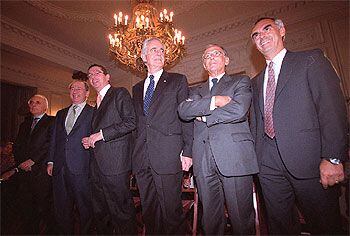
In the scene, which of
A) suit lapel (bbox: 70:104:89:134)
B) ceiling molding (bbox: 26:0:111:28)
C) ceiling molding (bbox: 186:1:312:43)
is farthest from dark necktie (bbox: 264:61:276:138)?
ceiling molding (bbox: 26:0:111:28)

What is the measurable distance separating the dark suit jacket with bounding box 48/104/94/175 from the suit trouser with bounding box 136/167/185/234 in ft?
2.67

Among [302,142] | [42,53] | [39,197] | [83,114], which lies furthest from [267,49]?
[42,53]

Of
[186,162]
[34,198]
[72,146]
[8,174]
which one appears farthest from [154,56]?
[8,174]

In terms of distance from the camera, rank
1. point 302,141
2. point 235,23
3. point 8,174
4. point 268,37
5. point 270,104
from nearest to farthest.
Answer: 1. point 302,141
2. point 270,104
3. point 268,37
4. point 8,174
5. point 235,23

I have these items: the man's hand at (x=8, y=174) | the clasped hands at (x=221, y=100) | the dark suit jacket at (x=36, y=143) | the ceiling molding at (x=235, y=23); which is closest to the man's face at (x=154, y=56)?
the clasped hands at (x=221, y=100)

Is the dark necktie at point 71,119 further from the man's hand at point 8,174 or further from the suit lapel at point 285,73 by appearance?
the suit lapel at point 285,73

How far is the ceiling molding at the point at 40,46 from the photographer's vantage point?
5391 millimetres

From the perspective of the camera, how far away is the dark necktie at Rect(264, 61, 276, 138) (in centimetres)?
174

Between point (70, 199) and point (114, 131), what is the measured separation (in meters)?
0.99

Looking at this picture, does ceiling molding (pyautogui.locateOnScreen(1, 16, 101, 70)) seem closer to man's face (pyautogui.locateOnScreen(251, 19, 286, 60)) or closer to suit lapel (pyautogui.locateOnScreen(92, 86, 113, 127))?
suit lapel (pyautogui.locateOnScreen(92, 86, 113, 127))

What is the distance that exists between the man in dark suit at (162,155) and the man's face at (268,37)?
0.74 metres

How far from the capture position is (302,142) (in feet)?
5.03

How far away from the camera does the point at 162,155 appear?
1.92 meters

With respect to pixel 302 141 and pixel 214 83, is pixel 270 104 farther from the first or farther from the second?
pixel 214 83
